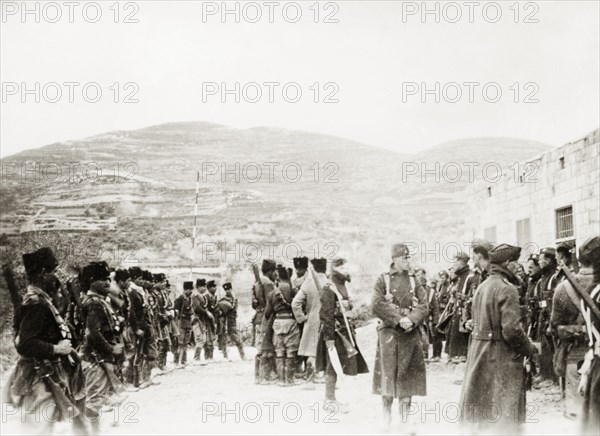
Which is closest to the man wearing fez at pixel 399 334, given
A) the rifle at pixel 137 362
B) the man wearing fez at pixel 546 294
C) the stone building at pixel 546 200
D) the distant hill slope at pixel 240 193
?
the man wearing fez at pixel 546 294

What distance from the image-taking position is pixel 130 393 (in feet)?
35.7

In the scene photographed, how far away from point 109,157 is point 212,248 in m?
11.3

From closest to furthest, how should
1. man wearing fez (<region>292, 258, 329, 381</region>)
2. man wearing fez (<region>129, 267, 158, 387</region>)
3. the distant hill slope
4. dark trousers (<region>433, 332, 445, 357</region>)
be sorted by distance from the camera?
man wearing fez (<region>292, 258, 329, 381</region>), man wearing fez (<region>129, 267, 158, 387</region>), dark trousers (<region>433, 332, 445, 357</region>), the distant hill slope

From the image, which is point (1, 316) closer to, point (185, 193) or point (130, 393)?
point (130, 393)

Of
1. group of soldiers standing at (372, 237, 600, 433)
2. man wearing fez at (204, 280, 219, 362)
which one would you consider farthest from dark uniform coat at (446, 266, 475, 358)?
man wearing fez at (204, 280, 219, 362)

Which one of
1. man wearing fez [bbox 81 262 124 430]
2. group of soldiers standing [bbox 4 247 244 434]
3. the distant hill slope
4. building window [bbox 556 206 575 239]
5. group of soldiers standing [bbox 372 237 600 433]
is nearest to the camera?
group of soldiers standing [bbox 372 237 600 433]

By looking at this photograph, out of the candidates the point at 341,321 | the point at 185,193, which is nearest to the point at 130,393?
the point at 341,321

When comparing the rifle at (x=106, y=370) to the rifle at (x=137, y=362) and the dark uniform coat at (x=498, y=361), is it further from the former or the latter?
the rifle at (x=137, y=362)

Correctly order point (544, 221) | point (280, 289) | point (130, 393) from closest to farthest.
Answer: point (130, 393), point (280, 289), point (544, 221)

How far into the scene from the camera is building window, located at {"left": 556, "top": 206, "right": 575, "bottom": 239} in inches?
552

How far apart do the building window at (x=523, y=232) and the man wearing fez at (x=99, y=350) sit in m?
11.6

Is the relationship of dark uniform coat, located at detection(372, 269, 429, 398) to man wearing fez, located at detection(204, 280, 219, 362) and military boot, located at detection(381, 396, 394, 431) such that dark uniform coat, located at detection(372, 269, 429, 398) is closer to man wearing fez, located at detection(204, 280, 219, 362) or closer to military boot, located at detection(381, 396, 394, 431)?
military boot, located at detection(381, 396, 394, 431)

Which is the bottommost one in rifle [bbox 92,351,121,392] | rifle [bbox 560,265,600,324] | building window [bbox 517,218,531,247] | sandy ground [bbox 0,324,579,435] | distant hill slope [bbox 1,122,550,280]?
sandy ground [bbox 0,324,579,435]

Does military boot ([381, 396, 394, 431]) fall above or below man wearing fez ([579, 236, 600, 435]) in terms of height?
below
